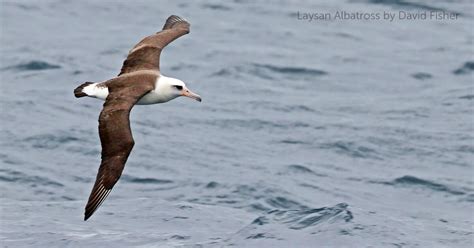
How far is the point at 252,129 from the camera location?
Result: 22078 mm

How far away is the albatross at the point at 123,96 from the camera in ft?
47.3

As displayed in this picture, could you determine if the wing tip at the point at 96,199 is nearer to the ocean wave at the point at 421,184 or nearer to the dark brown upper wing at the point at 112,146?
the dark brown upper wing at the point at 112,146

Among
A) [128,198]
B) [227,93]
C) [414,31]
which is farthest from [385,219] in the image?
[414,31]

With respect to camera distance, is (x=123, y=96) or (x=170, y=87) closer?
(x=123, y=96)

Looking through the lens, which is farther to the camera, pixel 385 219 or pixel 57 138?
pixel 57 138

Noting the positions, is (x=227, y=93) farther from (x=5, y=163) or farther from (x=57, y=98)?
(x=5, y=163)

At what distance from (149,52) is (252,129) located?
5.63 meters

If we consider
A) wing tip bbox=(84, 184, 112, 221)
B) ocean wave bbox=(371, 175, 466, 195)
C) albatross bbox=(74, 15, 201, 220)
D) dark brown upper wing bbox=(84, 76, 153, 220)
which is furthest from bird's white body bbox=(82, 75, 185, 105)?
ocean wave bbox=(371, 175, 466, 195)

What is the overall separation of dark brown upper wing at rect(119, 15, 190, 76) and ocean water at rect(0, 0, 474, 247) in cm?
219

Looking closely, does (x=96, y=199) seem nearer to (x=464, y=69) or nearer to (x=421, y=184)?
(x=421, y=184)

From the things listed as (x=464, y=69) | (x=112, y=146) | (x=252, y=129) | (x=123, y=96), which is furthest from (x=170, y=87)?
(x=464, y=69)

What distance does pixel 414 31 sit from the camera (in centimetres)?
2833

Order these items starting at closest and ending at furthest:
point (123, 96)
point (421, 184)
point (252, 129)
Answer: point (123, 96), point (421, 184), point (252, 129)

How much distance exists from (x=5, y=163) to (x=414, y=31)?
1131 centimetres
